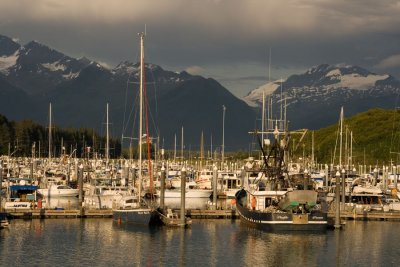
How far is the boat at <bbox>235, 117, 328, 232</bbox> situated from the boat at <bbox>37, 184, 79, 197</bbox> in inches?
1165

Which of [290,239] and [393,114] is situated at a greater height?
[393,114]

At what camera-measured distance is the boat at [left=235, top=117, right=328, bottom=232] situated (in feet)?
232

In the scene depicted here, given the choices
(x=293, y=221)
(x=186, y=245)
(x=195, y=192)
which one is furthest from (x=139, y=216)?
(x=195, y=192)

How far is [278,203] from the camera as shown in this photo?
240 feet

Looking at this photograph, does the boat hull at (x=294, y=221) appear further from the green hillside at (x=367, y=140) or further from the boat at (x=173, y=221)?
the green hillside at (x=367, y=140)

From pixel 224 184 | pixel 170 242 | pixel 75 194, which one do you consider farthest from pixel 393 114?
pixel 170 242

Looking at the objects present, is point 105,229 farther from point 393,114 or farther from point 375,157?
point 393,114

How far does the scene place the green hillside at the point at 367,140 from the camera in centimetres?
15625

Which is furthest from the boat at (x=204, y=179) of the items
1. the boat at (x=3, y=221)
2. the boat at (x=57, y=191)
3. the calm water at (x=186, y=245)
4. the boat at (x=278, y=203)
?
the boat at (x=3, y=221)

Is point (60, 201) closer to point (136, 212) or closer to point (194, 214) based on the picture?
point (194, 214)

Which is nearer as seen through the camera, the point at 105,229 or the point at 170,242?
the point at 170,242

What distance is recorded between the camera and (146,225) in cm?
7312

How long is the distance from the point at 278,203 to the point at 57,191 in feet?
128

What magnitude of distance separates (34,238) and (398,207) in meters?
38.8
